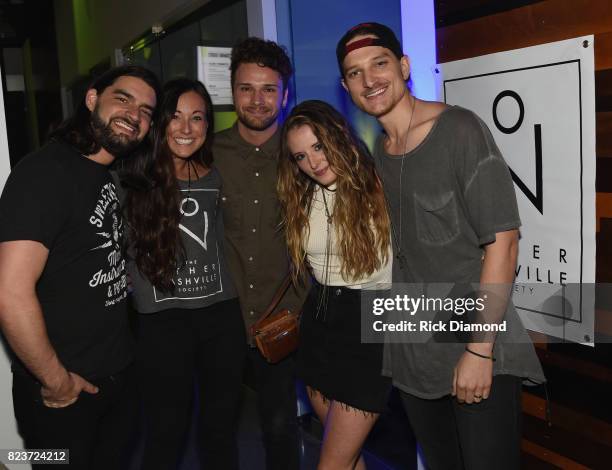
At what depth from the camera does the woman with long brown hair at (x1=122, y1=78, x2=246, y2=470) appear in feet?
6.73

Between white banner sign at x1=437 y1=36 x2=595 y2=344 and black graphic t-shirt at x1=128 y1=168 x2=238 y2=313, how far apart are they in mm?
1049

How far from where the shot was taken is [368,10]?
117 inches

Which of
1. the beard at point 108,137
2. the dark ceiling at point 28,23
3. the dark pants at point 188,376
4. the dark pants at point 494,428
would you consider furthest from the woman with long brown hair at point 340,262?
the dark ceiling at point 28,23

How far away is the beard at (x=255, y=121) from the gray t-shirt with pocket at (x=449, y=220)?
0.72 metres

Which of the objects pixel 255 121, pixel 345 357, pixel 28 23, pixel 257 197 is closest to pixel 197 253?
pixel 257 197

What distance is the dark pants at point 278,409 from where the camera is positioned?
7.69 feet

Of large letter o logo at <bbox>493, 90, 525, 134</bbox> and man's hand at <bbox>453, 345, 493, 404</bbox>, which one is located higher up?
large letter o logo at <bbox>493, 90, 525, 134</bbox>

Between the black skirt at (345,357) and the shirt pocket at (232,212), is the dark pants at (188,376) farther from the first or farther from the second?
the black skirt at (345,357)

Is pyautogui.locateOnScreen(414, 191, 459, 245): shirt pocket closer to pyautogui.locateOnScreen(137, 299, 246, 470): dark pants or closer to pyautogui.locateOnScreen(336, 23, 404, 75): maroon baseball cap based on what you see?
pyautogui.locateOnScreen(336, 23, 404, 75): maroon baseball cap

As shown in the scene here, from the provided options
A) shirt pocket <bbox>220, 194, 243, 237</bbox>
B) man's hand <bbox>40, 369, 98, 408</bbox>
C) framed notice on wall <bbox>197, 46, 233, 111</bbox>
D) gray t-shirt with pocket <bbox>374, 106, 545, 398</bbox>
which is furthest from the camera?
framed notice on wall <bbox>197, 46, 233, 111</bbox>

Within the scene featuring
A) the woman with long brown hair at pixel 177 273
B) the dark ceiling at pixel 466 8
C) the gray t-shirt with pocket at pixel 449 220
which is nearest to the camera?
the gray t-shirt with pocket at pixel 449 220

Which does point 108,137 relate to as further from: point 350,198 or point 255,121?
point 350,198

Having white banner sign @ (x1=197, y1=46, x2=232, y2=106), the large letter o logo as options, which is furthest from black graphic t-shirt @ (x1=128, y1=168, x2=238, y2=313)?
white banner sign @ (x1=197, y1=46, x2=232, y2=106)

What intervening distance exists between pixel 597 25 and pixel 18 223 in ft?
5.50
